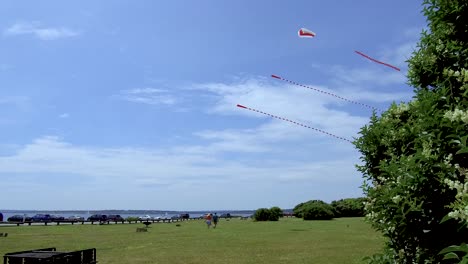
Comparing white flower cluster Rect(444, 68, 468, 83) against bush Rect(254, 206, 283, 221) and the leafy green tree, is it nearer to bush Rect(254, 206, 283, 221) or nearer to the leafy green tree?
the leafy green tree

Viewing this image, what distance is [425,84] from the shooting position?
7375 millimetres

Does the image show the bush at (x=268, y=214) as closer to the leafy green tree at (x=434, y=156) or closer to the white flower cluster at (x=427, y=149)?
the leafy green tree at (x=434, y=156)

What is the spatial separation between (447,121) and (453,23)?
183cm

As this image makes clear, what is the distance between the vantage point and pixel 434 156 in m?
5.54

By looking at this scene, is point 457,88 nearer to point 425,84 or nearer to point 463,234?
point 425,84

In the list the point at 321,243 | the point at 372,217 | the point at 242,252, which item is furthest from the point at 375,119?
the point at 321,243

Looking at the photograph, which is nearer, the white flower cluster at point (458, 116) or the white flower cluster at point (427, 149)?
the white flower cluster at point (458, 116)

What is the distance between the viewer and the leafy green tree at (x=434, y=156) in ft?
18.0

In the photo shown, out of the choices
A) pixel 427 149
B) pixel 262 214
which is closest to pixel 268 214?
pixel 262 214

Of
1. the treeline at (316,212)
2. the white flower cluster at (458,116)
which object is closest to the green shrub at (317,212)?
the treeline at (316,212)

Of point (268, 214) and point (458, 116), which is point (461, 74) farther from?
point (268, 214)

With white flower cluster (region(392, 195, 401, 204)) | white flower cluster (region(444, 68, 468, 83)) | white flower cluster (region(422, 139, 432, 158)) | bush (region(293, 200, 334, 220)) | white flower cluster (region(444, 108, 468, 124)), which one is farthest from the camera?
bush (region(293, 200, 334, 220))

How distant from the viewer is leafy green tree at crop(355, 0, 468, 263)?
5.49 meters

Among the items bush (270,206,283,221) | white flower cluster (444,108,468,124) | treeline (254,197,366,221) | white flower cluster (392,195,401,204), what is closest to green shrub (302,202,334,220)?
treeline (254,197,366,221)
